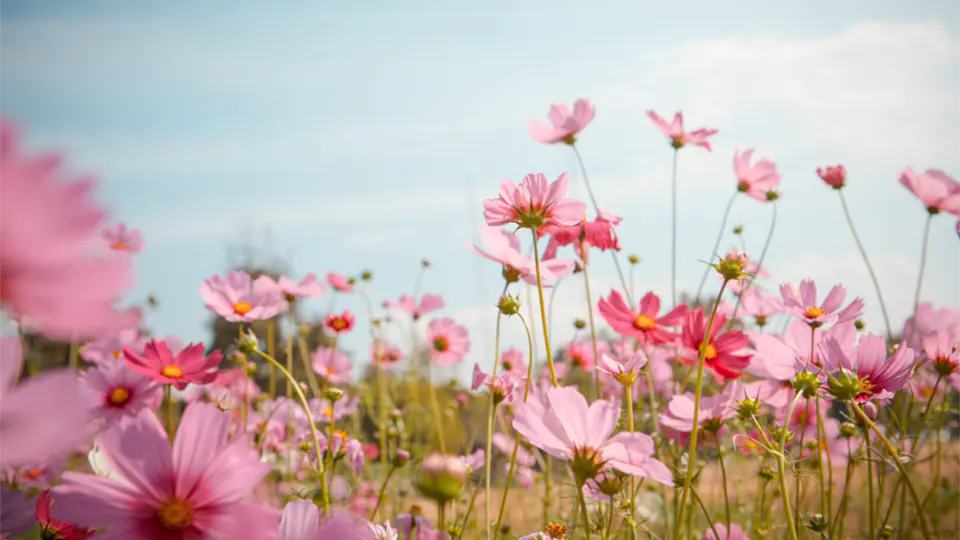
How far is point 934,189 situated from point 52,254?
139 cm

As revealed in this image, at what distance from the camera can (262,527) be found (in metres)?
0.32

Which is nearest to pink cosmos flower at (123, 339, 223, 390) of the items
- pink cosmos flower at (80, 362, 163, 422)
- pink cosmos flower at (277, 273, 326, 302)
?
pink cosmos flower at (80, 362, 163, 422)

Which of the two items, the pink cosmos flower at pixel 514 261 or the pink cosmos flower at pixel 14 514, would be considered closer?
the pink cosmos flower at pixel 14 514

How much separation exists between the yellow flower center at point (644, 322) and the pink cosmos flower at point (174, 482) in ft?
2.10

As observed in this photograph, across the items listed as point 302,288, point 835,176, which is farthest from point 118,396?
point 835,176

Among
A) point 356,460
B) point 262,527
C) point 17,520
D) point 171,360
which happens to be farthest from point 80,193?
point 356,460

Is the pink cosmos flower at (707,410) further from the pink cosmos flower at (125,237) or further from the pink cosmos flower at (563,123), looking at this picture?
the pink cosmos flower at (125,237)

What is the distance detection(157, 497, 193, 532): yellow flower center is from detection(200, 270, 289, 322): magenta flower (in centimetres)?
57

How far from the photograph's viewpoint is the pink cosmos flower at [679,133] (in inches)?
53.1

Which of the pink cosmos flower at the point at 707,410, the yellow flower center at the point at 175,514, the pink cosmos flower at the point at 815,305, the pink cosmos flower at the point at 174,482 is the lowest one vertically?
the pink cosmos flower at the point at 707,410

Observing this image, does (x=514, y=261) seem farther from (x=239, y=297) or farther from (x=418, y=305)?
(x=418, y=305)

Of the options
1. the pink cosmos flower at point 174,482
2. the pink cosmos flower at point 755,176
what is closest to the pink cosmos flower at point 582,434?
the pink cosmos flower at point 174,482

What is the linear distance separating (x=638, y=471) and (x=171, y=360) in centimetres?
59

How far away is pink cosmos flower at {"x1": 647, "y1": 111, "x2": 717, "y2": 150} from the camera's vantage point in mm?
1348
